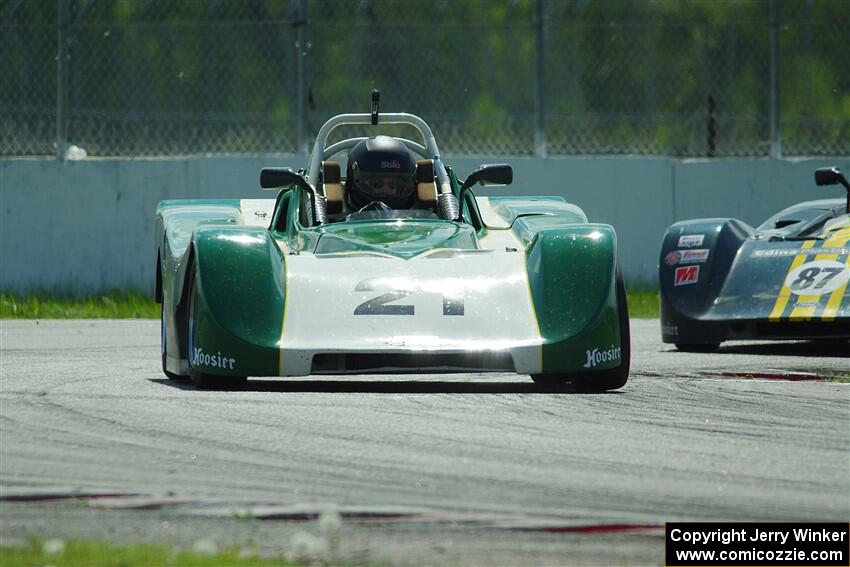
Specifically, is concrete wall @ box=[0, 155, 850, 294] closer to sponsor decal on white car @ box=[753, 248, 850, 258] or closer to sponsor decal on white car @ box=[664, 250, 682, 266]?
sponsor decal on white car @ box=[664, 250, 682, 266]

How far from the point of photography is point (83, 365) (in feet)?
28.1

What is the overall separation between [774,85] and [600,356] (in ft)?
26.5

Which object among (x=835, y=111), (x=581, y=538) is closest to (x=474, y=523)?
(x=581, y=538)

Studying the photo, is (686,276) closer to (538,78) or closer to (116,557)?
(538,78)

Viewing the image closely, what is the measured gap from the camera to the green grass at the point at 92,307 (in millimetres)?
13242

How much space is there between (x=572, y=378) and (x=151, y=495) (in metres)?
3.16

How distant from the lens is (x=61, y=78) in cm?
1402

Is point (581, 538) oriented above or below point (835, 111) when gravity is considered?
below

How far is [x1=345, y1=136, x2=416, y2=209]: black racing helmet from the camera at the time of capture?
30.3 feet

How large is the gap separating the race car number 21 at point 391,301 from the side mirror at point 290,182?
1359 millimetres

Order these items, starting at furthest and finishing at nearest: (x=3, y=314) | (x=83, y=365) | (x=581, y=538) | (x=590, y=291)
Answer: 1. (x=3, y=314)
2. (x=83, y=365)
3. (x=590, y=291)
4. (x=581, y=538)

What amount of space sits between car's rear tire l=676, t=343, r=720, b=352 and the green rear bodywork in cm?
235

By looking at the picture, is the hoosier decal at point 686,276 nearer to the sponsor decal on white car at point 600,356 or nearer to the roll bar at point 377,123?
the roll bar at point 377,123

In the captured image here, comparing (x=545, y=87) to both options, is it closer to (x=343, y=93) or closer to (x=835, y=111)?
(x=343, y=93)
